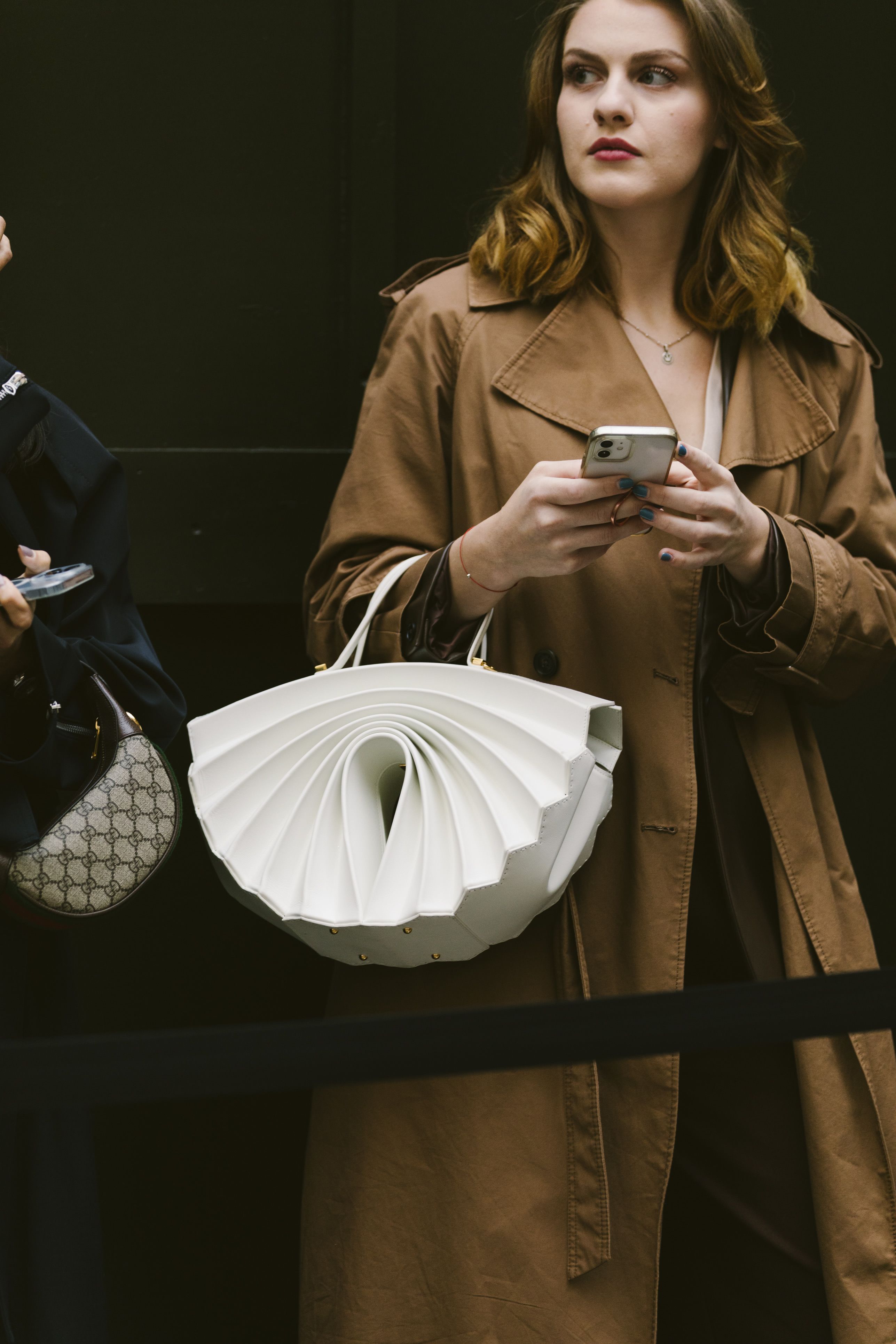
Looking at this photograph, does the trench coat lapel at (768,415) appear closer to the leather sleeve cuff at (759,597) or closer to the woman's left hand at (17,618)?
the leather sleeve cuff at (759,597)

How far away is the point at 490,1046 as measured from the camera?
44.0 inches

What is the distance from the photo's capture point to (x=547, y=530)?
1.73m

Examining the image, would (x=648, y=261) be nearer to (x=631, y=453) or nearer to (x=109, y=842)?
(x=631, y=453)

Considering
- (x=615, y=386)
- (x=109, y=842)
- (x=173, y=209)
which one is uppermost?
(x=173, y=209)

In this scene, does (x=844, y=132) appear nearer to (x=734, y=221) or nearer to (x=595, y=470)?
(x=734, y=221)

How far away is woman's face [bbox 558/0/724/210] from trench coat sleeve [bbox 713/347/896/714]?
1.49 ft

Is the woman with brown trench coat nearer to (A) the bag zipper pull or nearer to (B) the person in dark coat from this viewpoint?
(B) the person in dark coat

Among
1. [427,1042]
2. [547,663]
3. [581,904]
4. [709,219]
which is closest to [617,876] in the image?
[581,904]

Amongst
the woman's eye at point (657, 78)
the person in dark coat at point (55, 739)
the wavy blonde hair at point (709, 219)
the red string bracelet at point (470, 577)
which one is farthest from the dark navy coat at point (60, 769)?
the woman's eye at point (657, 78)

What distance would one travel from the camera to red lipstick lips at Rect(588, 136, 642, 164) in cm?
197

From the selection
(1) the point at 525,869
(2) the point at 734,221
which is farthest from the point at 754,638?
(2) the point at 734,221

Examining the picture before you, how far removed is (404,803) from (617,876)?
412 mm

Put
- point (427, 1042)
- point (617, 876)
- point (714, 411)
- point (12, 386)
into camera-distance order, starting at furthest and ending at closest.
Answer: point (714, 411) < point (617, 876) < point (12, 386) < point (427, 1042)

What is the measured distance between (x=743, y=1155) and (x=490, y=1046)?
107cm
